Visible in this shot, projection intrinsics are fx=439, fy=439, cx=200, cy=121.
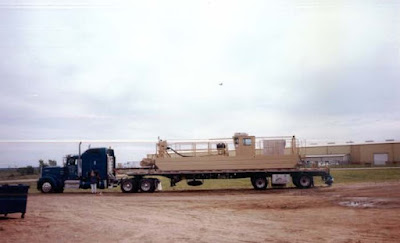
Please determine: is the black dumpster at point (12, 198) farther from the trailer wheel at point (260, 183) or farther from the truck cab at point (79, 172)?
the trailer wheel at point (260, 183)

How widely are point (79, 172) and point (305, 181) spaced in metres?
15.6

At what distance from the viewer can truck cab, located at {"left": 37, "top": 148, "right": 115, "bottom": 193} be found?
30.2 meters

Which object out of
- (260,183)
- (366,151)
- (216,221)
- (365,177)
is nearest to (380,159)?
(366,151)

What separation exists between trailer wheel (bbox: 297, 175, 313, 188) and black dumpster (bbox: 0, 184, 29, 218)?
19.1 meters

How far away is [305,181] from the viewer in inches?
1177

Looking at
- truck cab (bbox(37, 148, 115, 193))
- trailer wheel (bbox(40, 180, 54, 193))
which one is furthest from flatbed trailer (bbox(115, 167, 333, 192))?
trailer wheel (bbox(40, 180, 54, 193))

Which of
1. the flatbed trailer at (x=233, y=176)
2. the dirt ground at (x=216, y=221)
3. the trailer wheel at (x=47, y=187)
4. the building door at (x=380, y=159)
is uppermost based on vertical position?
the building door at (x=380, y=159)

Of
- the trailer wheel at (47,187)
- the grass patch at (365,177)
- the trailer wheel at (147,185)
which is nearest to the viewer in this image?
the trailer wheel at (147,185)

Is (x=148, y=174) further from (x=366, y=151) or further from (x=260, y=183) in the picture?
(x=366, y=151)

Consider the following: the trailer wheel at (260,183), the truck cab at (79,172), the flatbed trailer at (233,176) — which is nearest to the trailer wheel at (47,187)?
the truck cab at (79,172)

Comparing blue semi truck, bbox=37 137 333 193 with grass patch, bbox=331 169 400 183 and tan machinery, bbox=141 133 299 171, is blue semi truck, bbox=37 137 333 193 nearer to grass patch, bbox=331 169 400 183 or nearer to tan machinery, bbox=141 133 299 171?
tan machinery, bbox=141 133 299 171

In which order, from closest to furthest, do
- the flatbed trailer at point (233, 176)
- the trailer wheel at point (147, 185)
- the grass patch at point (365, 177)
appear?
the flatbed trailer at point (233, 176) < the trailer wheel at point (147, 185) < the grass patch at point (365, 177)

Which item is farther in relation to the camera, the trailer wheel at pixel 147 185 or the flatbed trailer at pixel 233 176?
the trailer wheel at pixel 147 185

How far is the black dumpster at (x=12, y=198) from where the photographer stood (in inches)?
624
